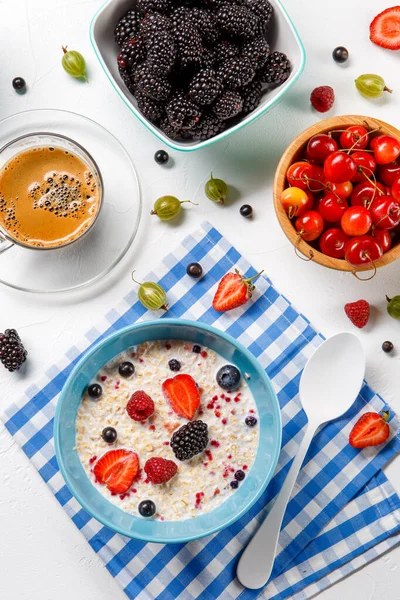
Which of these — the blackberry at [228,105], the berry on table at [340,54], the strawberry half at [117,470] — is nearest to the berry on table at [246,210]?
the blackberry at [228,105]

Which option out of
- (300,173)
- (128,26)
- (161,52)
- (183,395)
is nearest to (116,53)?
(128,26)

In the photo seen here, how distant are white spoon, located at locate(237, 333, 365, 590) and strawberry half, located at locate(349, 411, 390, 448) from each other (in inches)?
2.5

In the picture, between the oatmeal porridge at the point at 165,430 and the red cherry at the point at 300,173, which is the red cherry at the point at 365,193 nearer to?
the red cherry at the point at 300,173

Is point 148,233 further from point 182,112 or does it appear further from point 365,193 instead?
point 365,193

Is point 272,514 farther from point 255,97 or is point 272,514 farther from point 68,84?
point 68,84

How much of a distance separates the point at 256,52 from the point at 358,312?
698mm

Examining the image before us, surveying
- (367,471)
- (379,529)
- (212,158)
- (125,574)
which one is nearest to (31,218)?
(212,158)

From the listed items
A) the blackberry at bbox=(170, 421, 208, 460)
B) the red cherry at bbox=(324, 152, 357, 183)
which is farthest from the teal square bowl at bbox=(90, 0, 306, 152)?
the blackberry at bbox=(170, 421, 208, 460)

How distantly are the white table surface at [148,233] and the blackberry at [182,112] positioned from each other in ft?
0.70

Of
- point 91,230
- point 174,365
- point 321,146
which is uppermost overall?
point 91,230

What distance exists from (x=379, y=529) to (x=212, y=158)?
1077mm

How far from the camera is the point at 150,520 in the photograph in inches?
62.8

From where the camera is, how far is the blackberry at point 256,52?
5.04 feet

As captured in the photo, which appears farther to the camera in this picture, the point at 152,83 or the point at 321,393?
the point at 321,393
